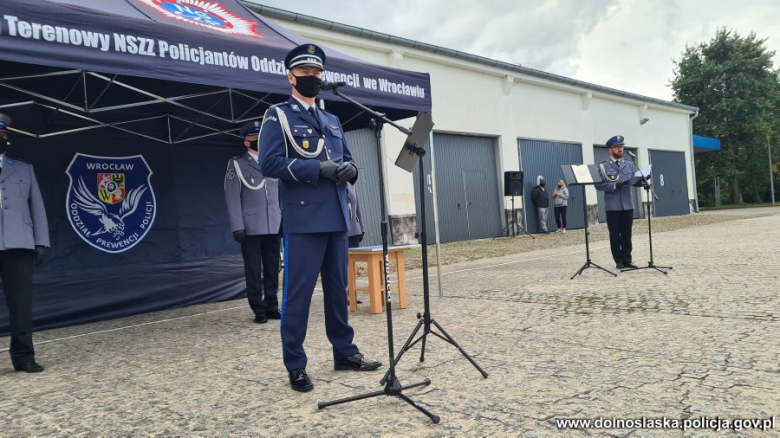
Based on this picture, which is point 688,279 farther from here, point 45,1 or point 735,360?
point 45,1

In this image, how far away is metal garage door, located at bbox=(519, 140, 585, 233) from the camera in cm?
1988

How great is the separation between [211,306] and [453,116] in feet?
39.1

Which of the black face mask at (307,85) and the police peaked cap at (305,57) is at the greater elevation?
the police peaked cap at (305,57)

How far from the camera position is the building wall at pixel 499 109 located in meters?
15.0

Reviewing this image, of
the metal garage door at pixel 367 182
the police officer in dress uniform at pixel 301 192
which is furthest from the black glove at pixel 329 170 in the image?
the metal garage door at pixel 367 182

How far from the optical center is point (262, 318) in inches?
219

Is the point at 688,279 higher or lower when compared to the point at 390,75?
lower

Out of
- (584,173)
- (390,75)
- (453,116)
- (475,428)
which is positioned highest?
(453,116)

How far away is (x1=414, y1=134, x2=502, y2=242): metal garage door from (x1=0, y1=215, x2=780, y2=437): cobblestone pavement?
419 inches

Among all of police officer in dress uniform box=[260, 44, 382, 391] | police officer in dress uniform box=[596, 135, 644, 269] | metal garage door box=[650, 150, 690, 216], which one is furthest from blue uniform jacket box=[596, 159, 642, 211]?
metal garage door box=[650, 150, 690, 216]

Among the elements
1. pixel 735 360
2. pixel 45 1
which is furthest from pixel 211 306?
pixel 735 360

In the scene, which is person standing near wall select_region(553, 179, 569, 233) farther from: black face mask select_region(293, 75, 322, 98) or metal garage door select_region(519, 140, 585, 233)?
black face mask select_region(293, 75, 322, 98)

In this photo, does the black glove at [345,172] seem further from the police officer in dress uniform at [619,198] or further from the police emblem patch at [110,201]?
the police officer in dress uniform at [619,198]

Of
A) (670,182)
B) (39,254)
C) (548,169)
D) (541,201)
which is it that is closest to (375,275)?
(39,254)
